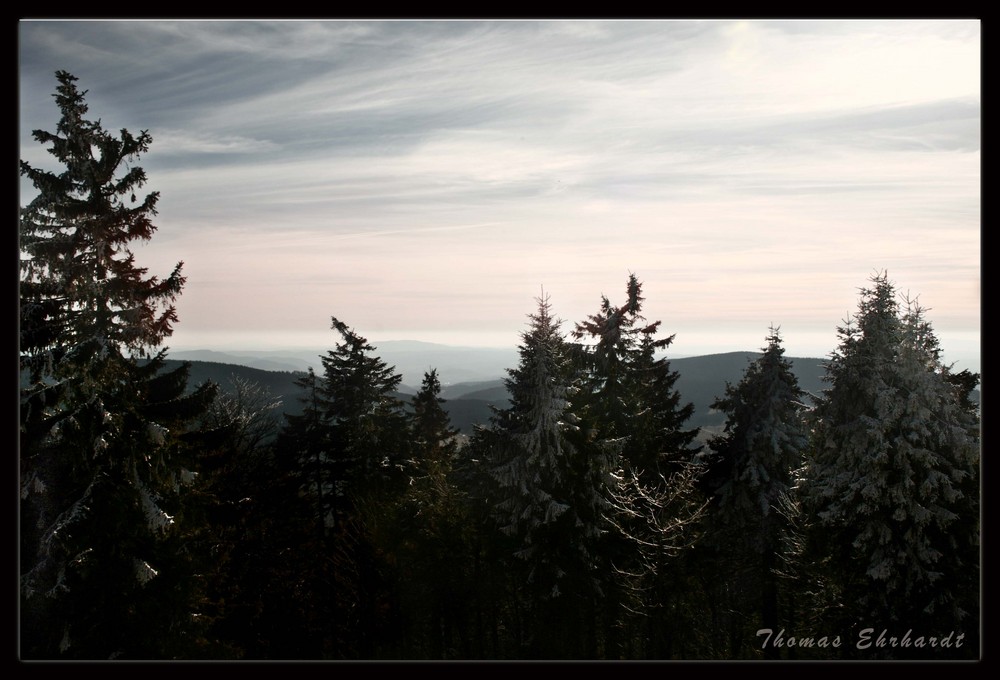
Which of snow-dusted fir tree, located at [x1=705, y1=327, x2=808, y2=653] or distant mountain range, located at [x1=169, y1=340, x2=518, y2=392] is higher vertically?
distant mountain range, located at [x1=169, y1=340, x2=518, y2=392]

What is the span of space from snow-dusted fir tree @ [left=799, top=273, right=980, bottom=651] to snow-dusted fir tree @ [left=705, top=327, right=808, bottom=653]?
200 inches

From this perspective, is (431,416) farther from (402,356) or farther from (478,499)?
(478,499)

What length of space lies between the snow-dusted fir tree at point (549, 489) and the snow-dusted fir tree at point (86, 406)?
9752 mm

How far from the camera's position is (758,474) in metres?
25.6

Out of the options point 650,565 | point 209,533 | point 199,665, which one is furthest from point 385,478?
point 199,665

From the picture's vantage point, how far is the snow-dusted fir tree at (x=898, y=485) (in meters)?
17.5

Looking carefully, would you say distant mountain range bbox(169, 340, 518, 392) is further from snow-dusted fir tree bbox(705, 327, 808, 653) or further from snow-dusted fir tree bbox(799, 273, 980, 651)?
snow-dusted fir tree bbox(799, 273, 980, 651)

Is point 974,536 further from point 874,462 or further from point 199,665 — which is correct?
point 199,665

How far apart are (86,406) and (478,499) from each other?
1233 centimetres

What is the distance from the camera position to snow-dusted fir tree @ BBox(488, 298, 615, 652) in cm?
2119

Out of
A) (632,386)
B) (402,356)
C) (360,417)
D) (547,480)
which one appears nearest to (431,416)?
(402,356)

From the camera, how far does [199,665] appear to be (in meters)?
11.5

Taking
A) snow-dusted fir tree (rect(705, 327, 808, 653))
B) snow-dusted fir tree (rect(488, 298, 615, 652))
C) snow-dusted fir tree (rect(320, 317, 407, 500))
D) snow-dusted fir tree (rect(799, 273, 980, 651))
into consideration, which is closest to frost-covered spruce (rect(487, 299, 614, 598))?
snow-dusted fir tree (rect(488, 298, 615, 652))
